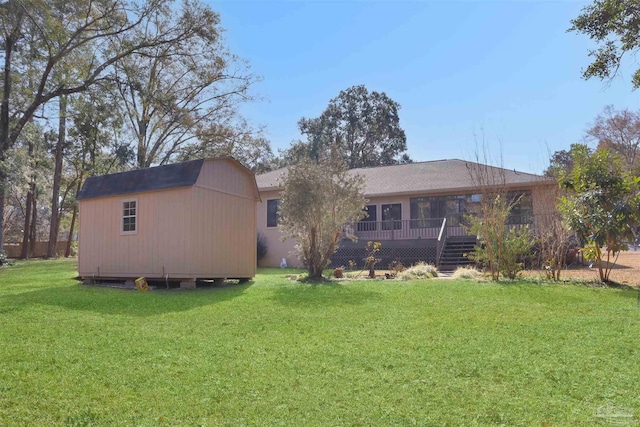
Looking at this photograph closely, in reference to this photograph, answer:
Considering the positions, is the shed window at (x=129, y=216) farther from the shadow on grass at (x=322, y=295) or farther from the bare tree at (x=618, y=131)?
the bare tree at (x=618, y=131)

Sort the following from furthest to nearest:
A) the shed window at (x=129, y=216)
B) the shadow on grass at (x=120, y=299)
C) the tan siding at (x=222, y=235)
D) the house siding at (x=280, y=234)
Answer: the house siding at (x=280, y=234)
the shed window at (x=129, y=216)
the tan siding at (x=222, y=235)
the shadow on grass at (x=120, y=299)

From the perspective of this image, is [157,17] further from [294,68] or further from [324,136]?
[324,136]

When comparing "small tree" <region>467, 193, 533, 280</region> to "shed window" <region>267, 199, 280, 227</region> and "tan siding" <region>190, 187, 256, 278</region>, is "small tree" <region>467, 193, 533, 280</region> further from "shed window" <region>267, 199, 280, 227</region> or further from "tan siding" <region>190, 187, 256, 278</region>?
"shed window" <region>267, 199, 280, 227</region>

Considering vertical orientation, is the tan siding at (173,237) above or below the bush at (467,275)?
above

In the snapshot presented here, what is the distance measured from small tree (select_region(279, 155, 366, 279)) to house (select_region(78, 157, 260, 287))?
4.16ft

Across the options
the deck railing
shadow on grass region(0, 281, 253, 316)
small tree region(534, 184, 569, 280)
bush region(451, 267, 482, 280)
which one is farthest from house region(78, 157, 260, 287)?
small tree region(534, 184, 569, 280)

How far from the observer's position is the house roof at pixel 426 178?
16.9 meters

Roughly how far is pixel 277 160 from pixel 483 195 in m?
28.6

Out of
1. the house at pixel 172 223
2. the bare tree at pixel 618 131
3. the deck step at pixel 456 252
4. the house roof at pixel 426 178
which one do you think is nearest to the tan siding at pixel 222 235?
the house at pixel 172 223

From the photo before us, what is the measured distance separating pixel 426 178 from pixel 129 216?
12328 mm

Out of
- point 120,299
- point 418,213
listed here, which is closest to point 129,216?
point 120,299

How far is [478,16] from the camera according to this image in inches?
436

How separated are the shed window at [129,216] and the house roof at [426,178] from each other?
6020mm

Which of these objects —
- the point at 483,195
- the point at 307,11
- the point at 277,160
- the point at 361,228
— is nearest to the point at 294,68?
the point at 307,11
